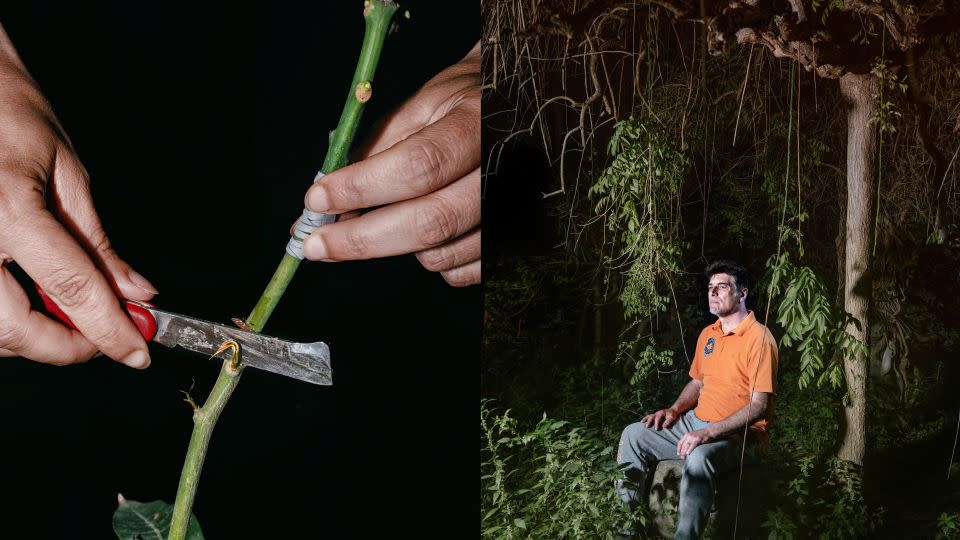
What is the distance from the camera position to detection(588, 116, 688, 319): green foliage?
1797mm

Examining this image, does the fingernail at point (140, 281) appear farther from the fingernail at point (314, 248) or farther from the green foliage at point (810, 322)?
the green foliage at point (810, 322)

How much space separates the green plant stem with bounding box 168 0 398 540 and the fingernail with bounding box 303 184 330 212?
0.15ft

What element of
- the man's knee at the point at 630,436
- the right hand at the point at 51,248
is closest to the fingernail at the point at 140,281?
the right hand at the point at 51,248

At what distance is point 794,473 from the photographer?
A: 6.13 ft

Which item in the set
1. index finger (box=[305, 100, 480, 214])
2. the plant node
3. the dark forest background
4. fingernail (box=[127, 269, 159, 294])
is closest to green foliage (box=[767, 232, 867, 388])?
the dark forest background

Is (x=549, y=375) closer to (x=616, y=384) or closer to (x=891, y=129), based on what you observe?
(x=616, y=384)

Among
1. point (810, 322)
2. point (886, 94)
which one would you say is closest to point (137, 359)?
point (810, 322)

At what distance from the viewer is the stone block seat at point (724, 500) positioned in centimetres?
185

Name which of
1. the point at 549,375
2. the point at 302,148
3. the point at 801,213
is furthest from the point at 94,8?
the point at 801,213

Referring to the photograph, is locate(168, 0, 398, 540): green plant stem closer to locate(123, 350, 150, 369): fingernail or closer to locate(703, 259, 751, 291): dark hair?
locate(123, 350, 150, 369): fingernail

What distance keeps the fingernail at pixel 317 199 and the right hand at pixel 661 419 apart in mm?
859

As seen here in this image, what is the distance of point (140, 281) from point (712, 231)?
3.63ft

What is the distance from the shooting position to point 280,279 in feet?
4.54

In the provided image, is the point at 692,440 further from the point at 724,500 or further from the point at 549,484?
the point at 549,484
